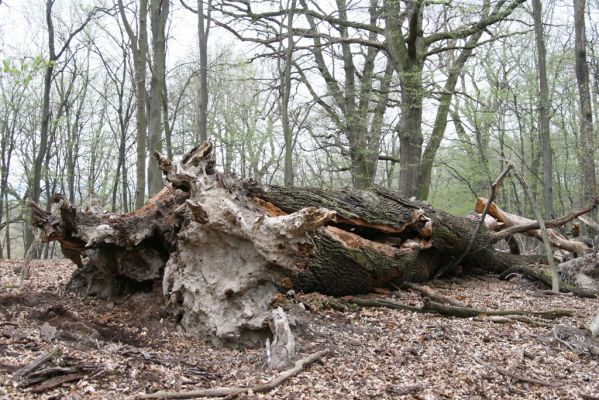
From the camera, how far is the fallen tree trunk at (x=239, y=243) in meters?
4.33

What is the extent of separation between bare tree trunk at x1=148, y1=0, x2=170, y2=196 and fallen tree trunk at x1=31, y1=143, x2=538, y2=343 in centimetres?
446

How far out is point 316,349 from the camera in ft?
12.7

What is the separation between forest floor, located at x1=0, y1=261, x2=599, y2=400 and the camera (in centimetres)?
310

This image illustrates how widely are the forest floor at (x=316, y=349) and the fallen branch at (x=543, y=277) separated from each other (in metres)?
1.34

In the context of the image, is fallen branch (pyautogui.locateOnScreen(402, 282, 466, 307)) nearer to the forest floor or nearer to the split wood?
the split wood

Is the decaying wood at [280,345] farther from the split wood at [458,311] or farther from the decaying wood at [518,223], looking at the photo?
the decaying wood at [518,223]

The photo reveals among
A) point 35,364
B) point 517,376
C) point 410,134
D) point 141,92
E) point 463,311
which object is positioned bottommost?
point 517,376

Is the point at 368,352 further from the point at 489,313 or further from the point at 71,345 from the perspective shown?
the point at 71,345

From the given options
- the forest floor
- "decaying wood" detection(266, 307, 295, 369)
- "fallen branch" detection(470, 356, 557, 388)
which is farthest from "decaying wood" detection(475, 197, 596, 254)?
"decaying wood" detection(266, 307, 295, 369)

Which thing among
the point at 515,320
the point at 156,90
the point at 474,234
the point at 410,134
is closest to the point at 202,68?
the point at 156,90

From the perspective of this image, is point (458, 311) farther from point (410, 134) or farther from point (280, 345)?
point (410, 134)

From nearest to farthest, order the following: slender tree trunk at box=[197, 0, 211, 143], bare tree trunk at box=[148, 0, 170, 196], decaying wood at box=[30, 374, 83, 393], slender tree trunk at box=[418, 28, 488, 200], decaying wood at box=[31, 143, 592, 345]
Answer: decaying wood at box=[30, 374, 83, 393] < decaying wood at box=[31, 143, 592, 345] < bare tree trunk at box=[148, 0, 170, 196] < slender tree trunk at box=[197, 0, 211, 143] < slender tree trunk at box=[418, 28, 488, 200]

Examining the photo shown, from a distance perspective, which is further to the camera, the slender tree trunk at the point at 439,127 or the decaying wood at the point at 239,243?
the slender tree trunk at the point at 439,127

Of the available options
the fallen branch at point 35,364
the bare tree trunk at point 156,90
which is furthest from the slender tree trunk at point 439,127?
the fallen branch at point 35,364
